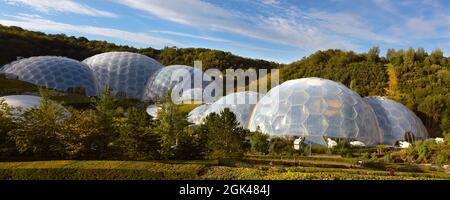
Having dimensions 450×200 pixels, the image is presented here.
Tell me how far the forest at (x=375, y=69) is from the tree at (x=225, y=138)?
27082 millimetres

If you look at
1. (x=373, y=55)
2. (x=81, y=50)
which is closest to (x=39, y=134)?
(x=373, y=55)

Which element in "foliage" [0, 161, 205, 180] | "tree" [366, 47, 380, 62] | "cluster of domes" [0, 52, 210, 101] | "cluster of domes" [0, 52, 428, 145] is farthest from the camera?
"tree" [366, 47, 380, 62]

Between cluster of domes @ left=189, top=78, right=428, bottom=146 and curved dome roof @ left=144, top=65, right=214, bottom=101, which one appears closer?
cluster of domes @ left=189, top=78, right=428, bottom=146

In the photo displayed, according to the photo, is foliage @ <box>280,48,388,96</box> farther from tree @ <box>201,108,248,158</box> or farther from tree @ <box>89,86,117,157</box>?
tree @ <box>89,86,117,157</box>

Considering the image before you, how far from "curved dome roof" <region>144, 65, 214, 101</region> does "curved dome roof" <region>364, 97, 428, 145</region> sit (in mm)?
22940

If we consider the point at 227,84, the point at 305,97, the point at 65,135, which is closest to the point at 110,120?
the point at 65,135

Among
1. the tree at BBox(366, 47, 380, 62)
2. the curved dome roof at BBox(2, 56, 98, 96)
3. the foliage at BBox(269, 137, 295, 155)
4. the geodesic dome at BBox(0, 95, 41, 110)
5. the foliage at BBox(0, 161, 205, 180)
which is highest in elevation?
the tree at BBox(366, 47, 380, 62)

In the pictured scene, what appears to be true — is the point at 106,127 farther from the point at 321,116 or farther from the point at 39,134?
the point at 321,116

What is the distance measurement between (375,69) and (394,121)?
20.6m

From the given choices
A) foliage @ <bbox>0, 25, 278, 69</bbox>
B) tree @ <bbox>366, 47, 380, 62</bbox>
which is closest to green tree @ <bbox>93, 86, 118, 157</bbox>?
tree @ <bbox>366, 47, 380, 62</bbox>

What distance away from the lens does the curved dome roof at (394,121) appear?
3136 centimetres

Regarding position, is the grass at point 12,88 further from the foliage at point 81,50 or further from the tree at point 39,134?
the foliage at point 81,50

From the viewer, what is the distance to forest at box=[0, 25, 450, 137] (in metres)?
41.1
